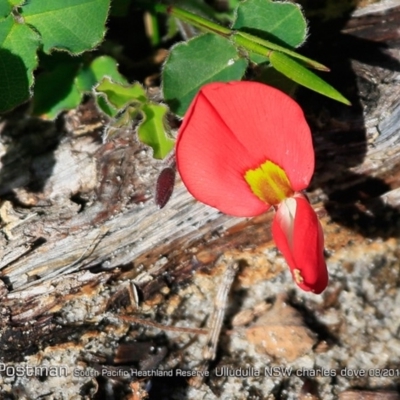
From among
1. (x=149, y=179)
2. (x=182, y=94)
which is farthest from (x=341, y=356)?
(x=182, y=94)

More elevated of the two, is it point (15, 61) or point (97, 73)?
point (15, 61)

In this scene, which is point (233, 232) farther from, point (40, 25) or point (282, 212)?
point (40, 25)

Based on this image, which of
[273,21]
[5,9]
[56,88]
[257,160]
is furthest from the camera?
[56,88]

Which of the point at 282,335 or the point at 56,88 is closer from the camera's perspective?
the point at 282,335

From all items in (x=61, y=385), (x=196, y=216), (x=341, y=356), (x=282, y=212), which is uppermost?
(x=282, y=212)

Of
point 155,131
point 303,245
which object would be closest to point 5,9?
point 155,131

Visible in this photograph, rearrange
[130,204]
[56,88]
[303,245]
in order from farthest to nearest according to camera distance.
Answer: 1. [56,88]
2. [130,204]
3. [303,245]

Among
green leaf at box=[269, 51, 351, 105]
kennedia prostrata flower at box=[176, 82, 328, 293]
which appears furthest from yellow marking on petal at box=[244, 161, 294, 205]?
green leaf at box=[269, 51, 351, 105]

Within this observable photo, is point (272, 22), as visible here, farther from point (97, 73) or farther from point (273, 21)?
point (97, 73)
